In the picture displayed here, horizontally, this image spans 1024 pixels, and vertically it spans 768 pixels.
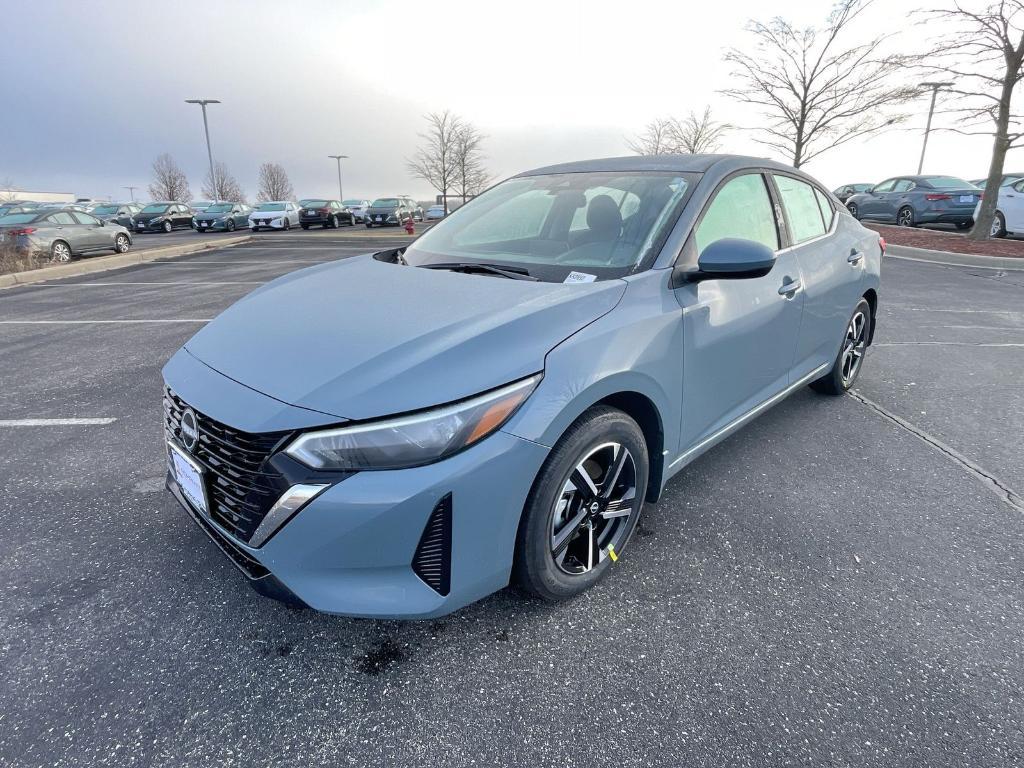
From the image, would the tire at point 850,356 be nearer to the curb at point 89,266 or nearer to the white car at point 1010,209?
the curb at point 89,266

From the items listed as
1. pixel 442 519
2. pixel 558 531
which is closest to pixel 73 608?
pixel 442 519

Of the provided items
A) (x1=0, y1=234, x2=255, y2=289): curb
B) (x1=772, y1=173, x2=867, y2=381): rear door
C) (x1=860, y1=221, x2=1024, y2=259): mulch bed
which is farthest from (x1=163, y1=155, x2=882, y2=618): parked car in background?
(x1=860, y1=221, x2=1024, y2=259): mulch bed

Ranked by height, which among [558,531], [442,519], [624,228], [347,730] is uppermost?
[624,228]

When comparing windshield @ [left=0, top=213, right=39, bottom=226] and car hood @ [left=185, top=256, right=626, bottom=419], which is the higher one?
windshield @ [left=0, top=213, right=39, bottom=226]

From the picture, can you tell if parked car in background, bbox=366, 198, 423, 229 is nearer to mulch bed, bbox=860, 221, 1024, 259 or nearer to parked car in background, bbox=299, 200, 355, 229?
parked car in background, bbox=299, 200, 355, 229

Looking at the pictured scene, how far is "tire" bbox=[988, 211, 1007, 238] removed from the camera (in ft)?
47.2

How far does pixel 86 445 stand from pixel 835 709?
12.9 ft

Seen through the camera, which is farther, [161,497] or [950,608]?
[161,497]

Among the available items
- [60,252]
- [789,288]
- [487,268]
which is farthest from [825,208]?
[60,252]

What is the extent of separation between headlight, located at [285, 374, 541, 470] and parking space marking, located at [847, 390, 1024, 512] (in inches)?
113

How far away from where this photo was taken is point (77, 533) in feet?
8.36

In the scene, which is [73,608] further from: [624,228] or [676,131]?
[676,131]

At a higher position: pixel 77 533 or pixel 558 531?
pixel 558 531

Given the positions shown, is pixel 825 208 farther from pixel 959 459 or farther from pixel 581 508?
pixel 581 508
